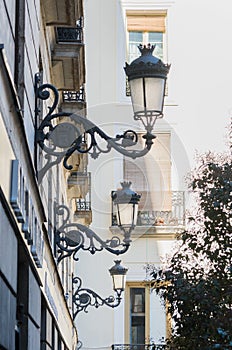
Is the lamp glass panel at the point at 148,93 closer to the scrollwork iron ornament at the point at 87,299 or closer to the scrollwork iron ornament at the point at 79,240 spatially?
the scrollwork iron ornament at the point at 79,240

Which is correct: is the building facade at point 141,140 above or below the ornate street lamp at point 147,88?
above

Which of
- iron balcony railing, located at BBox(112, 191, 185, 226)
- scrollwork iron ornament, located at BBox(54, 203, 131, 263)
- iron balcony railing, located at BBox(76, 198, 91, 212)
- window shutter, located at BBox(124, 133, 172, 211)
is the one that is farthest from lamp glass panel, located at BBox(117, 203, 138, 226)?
iron balcony railing, located at BBox(112, 191, 185, 226)

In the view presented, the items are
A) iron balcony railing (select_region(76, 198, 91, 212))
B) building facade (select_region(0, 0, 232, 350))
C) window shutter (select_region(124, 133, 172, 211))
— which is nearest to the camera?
iron balcony railing (select_region(76, 198, 91, 212))

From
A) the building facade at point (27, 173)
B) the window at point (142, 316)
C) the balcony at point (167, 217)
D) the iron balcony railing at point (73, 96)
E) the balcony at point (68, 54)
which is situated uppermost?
the balcony at point (167, 217)

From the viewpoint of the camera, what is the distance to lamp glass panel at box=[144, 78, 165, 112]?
925cm

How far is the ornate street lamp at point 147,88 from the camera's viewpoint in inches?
364

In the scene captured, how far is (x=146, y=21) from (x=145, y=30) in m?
0.25

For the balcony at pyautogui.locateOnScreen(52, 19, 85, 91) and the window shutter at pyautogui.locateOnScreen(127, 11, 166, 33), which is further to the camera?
the window shutter at pyautogui.locateOnScreen(127, 11, 166, 33)

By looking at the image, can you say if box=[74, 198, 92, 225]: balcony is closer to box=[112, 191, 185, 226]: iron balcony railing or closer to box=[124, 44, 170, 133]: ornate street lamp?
box=[112, 191, 185, 226]: iron balcony railing

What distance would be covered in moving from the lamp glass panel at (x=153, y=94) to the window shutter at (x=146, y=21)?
21.5 m

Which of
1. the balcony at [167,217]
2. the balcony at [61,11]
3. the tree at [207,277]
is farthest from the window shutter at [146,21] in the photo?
the tree at [207,277]

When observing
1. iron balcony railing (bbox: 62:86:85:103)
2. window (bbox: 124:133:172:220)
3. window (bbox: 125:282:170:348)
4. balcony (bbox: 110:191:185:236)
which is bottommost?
window (bbox: 125:282:170:348)

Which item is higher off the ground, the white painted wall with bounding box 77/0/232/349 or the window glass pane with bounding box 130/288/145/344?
the white painted wall with bounding box 77/0/232/349

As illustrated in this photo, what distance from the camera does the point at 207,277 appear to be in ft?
46.3
